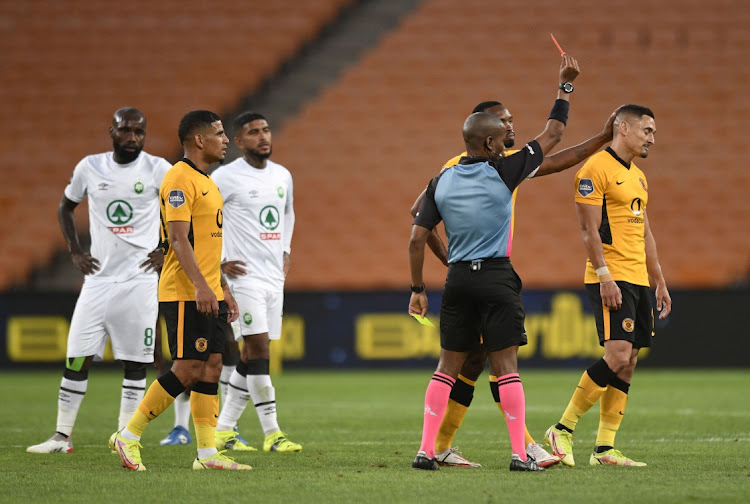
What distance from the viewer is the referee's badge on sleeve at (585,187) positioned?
6.52 metres

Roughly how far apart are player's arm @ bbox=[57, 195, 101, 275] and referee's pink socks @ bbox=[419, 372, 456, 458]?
9.38 ft

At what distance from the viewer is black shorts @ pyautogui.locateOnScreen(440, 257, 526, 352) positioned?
601 cm

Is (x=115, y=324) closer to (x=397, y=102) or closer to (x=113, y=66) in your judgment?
(x=397, y=102)

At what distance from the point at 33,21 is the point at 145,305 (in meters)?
15.2

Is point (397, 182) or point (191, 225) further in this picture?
point (397, 182)

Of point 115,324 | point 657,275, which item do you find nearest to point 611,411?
point 657,275

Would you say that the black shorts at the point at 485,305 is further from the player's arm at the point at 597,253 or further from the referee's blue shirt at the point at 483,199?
the player's arm at the point at 597,253

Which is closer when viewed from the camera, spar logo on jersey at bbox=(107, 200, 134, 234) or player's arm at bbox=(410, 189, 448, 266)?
player's arm at bbox=(410, 189, 448, 266)

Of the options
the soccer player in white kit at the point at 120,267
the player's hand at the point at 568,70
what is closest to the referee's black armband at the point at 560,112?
the player's hand at the point at 568,70

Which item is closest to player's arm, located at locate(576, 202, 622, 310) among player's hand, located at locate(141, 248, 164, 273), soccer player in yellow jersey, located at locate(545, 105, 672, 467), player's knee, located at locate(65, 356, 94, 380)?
soccer player in yellow jersey, located at locate(545, 105, 672, 467)

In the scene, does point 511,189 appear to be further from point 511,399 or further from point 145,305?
point 145,305

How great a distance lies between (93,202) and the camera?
25.6ft

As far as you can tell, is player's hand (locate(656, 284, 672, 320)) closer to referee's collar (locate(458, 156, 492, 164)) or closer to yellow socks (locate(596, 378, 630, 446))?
yellow socks (locate(596, 378, 630, 446))

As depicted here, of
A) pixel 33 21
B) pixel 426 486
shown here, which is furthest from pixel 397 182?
pixel 426 486
